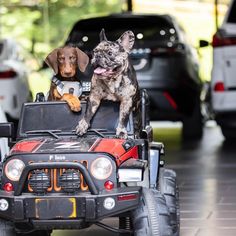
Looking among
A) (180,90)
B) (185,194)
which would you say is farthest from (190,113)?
(185,194)

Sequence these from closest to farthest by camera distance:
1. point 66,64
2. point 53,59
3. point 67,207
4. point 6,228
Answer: point 67,207, point 6,228, point 66,64, point 53,59

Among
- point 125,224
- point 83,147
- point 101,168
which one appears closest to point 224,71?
point 125,224

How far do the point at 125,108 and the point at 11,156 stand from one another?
98 centimetres

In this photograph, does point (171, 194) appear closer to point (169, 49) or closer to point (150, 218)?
point (150, 218)

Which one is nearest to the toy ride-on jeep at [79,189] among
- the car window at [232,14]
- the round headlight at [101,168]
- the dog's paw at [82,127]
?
the round headlight at [101,168]

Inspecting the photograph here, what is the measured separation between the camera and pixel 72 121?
854cm

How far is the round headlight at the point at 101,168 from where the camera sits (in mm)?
7707

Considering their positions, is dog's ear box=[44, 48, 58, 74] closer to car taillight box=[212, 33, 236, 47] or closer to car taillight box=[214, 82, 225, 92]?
car taillight box=[212, 33, 236, 47]

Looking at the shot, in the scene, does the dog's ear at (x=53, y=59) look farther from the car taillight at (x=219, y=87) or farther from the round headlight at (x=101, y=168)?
the car taillight at (x=219, y=87)

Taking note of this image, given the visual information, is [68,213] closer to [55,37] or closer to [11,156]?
[11,156]

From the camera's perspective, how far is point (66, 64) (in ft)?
28.5

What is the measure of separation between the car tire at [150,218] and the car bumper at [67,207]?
0.10 metres

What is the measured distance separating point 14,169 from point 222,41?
25.3 ft

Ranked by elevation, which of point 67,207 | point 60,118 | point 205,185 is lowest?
point 205,185
